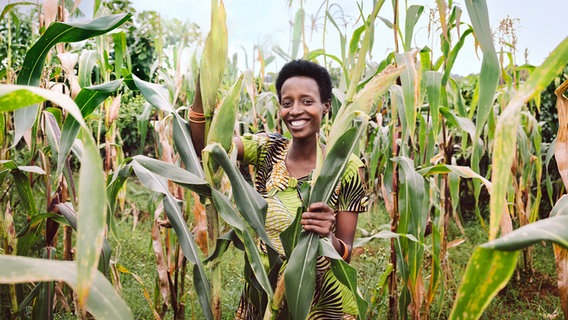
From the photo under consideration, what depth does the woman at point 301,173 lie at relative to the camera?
1.32m

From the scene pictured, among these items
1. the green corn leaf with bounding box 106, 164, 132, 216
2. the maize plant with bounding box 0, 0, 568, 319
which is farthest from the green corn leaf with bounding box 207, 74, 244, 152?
the green corn leaf with bounding box 106, 164, 132, 216

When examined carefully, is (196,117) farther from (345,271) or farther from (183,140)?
(345,271)

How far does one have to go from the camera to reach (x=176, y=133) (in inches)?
37.7

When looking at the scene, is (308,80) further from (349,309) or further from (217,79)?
(349,309)

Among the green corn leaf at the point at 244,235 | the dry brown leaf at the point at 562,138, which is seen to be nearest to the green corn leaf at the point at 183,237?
the green corn leaf at the point at 244,235

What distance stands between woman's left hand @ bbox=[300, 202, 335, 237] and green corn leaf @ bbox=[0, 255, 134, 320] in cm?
43

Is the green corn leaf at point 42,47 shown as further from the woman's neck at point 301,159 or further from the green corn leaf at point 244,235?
the woman's neck at point 301,159

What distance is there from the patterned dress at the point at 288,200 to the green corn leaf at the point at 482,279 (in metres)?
0.78

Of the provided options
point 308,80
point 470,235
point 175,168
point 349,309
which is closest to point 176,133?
point 175,168

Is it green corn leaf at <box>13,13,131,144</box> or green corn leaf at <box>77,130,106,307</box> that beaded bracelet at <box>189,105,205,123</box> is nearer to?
green corn leaf at <box>13,13,131,144</box>

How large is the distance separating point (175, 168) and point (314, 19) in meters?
1.61

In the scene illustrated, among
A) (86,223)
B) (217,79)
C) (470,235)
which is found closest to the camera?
(86,223)

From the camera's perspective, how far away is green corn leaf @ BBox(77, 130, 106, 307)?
16.4 inches

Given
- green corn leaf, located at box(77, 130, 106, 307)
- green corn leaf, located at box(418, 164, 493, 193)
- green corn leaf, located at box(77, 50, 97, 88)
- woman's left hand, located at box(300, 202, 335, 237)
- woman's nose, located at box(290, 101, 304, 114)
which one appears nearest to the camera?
green corn leaf, located at box(77, 130, 106, 307)
